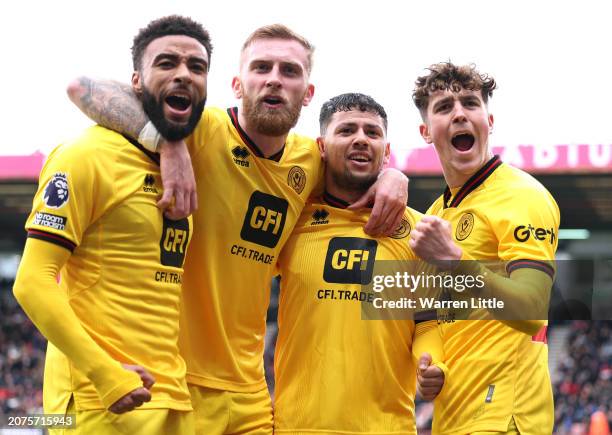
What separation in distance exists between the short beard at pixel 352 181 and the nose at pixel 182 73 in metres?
1.22

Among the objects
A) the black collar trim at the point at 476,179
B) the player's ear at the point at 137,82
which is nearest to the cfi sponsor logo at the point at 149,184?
the player's ear at the point at 137,82

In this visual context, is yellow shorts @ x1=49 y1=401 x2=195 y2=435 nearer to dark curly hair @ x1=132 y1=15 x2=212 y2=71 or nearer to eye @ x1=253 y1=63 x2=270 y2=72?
dark curly hair @ x1=132 y1=15 x2=212 y2=71

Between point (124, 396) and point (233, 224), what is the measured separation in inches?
50.3

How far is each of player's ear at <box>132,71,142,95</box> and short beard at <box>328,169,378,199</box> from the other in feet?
4.32

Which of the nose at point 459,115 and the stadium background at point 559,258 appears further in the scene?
the stadium background at point 559,258

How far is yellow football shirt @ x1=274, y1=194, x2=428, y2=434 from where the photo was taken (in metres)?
4.88

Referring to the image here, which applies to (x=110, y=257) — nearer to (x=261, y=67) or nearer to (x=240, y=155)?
(x=240, y=155)

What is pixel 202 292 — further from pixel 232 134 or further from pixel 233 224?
pixel 232 134

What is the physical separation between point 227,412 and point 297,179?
136 centimetres

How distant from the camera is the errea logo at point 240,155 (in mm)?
4859

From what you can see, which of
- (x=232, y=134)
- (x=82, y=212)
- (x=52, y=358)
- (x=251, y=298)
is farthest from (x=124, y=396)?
(x=232, y=134)

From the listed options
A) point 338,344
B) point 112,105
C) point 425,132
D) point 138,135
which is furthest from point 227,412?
point 425,132

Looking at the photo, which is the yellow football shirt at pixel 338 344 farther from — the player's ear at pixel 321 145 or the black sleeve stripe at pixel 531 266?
the black sleeve stripe at pixel 531 266

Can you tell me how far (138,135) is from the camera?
4.24 m
